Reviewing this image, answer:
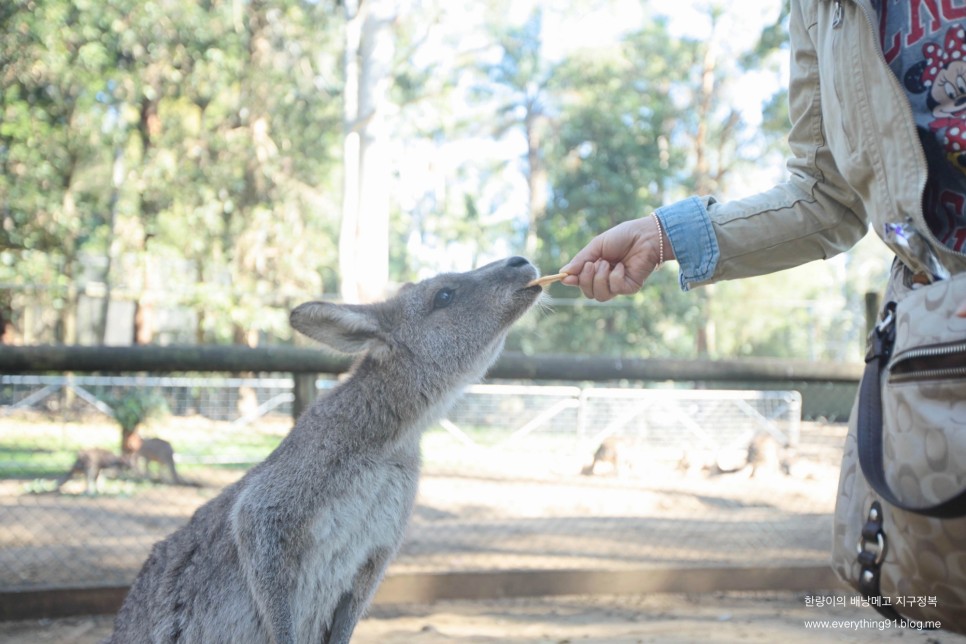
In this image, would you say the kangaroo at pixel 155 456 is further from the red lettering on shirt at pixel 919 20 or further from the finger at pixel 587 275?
the red lettering on shirt at pixel 919 20

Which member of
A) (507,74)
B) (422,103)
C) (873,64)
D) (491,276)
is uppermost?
(507,74)

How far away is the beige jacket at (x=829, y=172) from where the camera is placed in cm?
145

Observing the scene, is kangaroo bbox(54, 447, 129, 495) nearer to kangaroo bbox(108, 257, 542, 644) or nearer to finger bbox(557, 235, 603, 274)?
kangaroo bbox(108, 257, 542, 644)

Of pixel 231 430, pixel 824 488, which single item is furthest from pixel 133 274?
pixel 824 488

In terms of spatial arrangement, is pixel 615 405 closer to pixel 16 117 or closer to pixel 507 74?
pixel 16 117

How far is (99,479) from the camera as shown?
24.3ft

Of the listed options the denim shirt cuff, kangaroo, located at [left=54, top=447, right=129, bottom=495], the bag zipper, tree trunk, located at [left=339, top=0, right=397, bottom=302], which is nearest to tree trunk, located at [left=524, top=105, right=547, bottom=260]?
tree trunk, located at [left=339, top=0, right=397, bottom=302]

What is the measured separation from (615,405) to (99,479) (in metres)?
5.38

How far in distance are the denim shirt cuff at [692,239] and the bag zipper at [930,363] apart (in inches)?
24.0

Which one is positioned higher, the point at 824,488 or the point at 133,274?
the point at 133,274

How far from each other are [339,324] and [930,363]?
5.73 ft

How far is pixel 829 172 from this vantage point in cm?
181

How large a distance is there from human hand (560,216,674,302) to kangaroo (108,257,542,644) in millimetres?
460

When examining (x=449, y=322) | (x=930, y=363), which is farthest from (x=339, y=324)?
(x=930, y=363)
